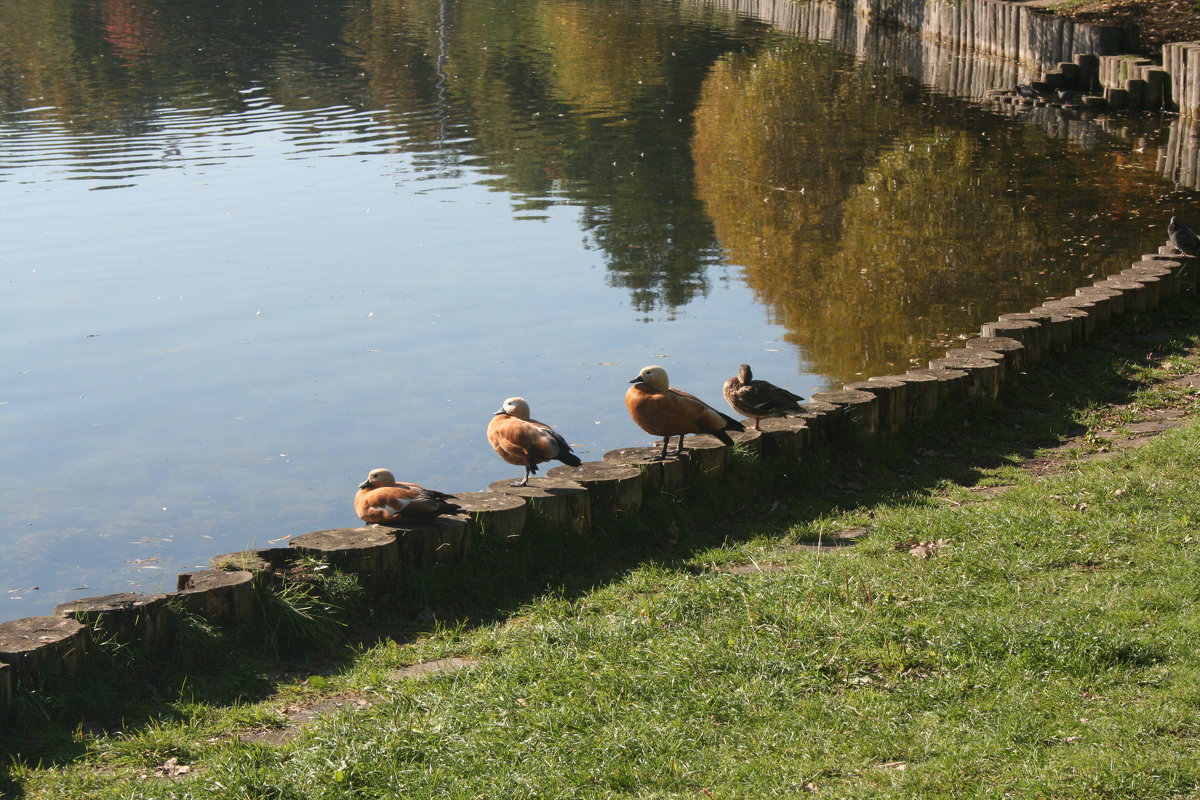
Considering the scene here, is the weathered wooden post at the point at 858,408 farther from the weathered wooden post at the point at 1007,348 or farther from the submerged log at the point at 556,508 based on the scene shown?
the submerged log at the point at 556,508

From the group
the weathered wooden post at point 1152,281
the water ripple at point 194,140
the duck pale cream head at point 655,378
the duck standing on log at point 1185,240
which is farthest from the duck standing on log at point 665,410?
the water ripple at point 194,140

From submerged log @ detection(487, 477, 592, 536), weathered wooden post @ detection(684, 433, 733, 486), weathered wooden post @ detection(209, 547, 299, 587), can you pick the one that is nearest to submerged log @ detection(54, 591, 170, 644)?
Answer: weathered wooden post @ detection(209, 547, 299, 587)

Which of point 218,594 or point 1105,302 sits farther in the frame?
point 1105,302

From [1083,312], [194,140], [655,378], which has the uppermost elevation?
[194,140]

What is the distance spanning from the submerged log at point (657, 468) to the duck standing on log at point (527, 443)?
466 millimetres

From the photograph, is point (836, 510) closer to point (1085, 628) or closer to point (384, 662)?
point (1085, 628)

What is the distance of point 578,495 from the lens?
7645mm

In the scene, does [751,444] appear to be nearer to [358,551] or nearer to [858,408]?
[858,408]

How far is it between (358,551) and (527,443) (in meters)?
1.48

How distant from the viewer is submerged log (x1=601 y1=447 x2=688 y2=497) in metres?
8.16

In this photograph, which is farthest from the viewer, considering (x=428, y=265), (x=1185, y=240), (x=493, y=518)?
(x=428, y=265)

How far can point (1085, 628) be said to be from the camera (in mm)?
5773

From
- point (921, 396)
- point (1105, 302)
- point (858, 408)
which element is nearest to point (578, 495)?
point (858, 408)

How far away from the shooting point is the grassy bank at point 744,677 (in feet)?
16.0
